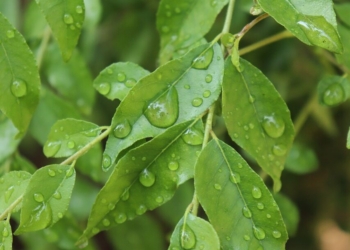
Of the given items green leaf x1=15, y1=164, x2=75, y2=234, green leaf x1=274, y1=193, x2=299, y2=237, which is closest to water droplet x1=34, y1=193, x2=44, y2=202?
green leaf x1=15, y1=164, x2=75, y2=234

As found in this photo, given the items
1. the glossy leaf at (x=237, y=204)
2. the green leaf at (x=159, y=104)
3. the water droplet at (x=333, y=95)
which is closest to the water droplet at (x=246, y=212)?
the glossy leaf at (x=237, y=204)

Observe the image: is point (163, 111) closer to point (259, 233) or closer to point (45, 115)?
point (259, 233)

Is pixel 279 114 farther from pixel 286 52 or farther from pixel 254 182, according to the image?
pixel 286 52

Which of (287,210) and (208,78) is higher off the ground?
(208,78)

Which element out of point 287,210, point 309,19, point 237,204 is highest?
point 309,19

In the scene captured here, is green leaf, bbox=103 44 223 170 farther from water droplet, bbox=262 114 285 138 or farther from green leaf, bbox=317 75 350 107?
green leaf, bbox=317 75 350 107

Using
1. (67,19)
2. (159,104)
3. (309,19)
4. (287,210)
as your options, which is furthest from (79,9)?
(287,210)
